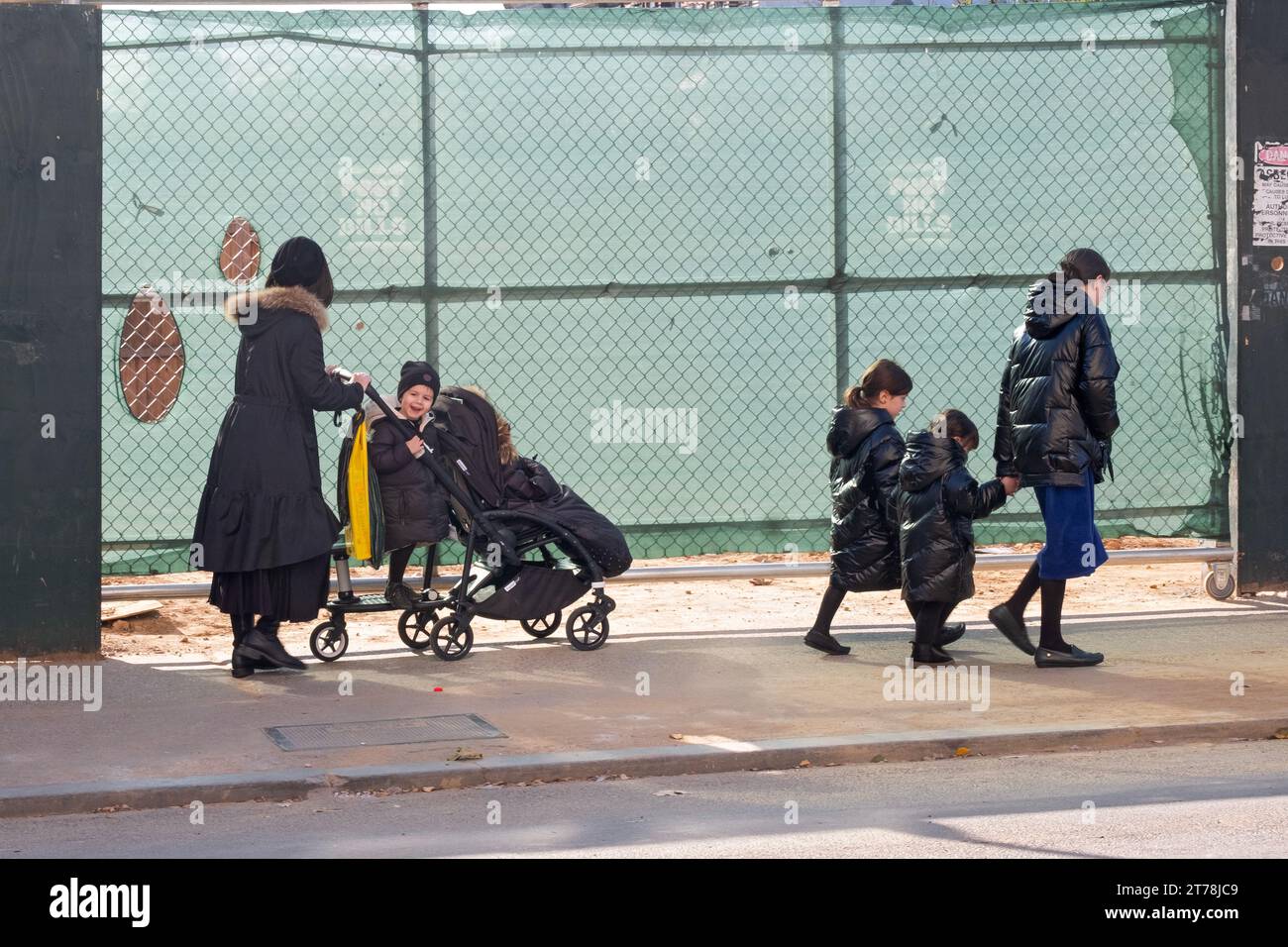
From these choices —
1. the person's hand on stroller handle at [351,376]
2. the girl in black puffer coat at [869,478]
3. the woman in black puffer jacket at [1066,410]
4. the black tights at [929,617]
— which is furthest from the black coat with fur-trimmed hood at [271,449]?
the woman in black puffer jacket at [1066,410]

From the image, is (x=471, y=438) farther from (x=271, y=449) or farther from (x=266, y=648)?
(x=266, y=648)

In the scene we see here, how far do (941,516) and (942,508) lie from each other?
0.12 ft

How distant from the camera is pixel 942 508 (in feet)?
27.5

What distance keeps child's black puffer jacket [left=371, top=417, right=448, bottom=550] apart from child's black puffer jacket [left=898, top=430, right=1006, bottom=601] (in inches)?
87.0

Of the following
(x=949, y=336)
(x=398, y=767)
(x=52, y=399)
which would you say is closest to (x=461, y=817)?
(x=398, y=767)

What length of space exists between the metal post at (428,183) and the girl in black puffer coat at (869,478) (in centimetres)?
211

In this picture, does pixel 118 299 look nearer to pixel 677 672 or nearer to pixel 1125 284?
pixel 677 672

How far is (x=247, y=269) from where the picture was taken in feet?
29.8

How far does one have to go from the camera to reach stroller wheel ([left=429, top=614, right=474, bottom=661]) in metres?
8.70

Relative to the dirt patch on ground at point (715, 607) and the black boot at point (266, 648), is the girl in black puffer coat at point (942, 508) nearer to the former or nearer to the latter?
the dirt patch on ground at point (715, 607)

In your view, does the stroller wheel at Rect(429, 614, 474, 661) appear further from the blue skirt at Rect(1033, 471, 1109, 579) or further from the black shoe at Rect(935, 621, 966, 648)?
the blue skirt at Rect(1033, 471, 1109, 579)

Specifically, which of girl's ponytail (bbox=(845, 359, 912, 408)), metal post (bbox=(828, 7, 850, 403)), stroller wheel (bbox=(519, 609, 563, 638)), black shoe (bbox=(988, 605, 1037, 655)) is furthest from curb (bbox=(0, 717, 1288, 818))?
metal post (bbox=(828, 7, 850, 403))

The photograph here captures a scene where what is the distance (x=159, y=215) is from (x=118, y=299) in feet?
1.48

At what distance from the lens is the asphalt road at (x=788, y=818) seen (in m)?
5.60
